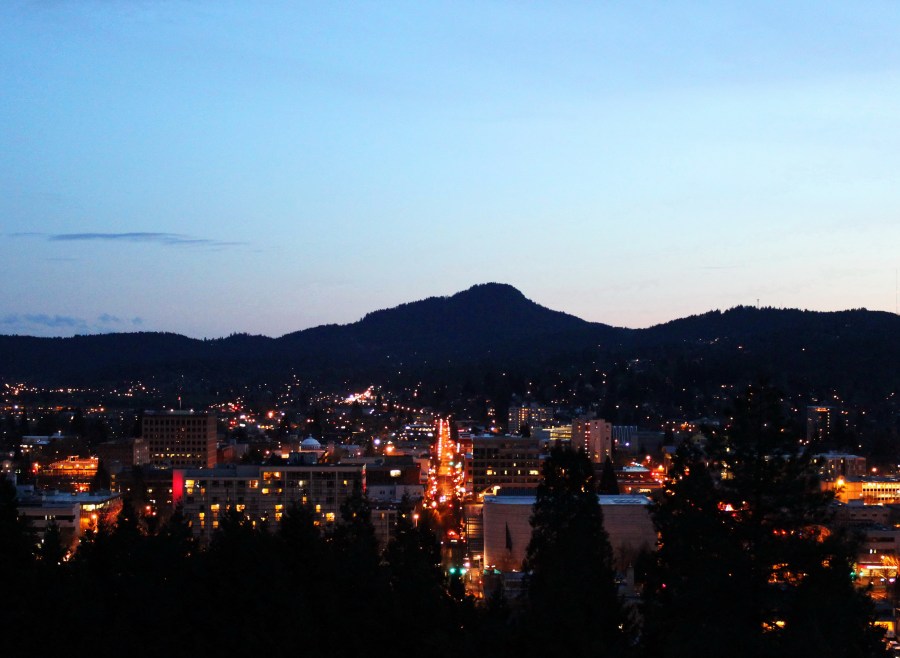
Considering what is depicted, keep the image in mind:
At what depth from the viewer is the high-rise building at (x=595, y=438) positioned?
9700 centimetres

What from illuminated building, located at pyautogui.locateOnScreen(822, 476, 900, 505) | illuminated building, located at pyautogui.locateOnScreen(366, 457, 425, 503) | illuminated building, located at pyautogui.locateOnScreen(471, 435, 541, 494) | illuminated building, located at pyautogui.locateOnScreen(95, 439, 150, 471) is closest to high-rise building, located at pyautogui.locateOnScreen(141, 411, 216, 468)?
illuminated building, located at pyautogui.locateOnScreen(95, 439, 150, 471)

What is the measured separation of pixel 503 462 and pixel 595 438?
25.1 meters

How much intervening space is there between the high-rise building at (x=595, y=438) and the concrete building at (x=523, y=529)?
1916 inches

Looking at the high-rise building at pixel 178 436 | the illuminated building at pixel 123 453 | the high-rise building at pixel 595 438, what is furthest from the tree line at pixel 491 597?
the high-rise building at pixel 178 436

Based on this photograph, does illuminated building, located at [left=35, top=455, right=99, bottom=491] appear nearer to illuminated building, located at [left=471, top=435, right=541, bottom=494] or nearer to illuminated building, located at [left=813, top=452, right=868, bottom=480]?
illuminated building, located at [left=471, top=435, right=541, bottom=494]

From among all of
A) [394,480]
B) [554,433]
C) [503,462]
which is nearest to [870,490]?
[503,462]

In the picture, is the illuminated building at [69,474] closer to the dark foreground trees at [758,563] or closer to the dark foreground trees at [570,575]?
the dark foreground trees at [570,575]

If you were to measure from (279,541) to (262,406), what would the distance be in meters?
141

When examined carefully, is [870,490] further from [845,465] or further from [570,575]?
[570,575]

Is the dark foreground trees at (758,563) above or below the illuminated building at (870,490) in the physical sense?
above

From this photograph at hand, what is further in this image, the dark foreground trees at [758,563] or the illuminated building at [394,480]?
the illuminated building at [394,480]

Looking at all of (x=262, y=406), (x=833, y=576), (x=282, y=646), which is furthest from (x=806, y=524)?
(x=262, y=406)

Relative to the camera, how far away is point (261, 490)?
5669cm

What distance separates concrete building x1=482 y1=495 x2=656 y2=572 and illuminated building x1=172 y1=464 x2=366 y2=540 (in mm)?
8914
